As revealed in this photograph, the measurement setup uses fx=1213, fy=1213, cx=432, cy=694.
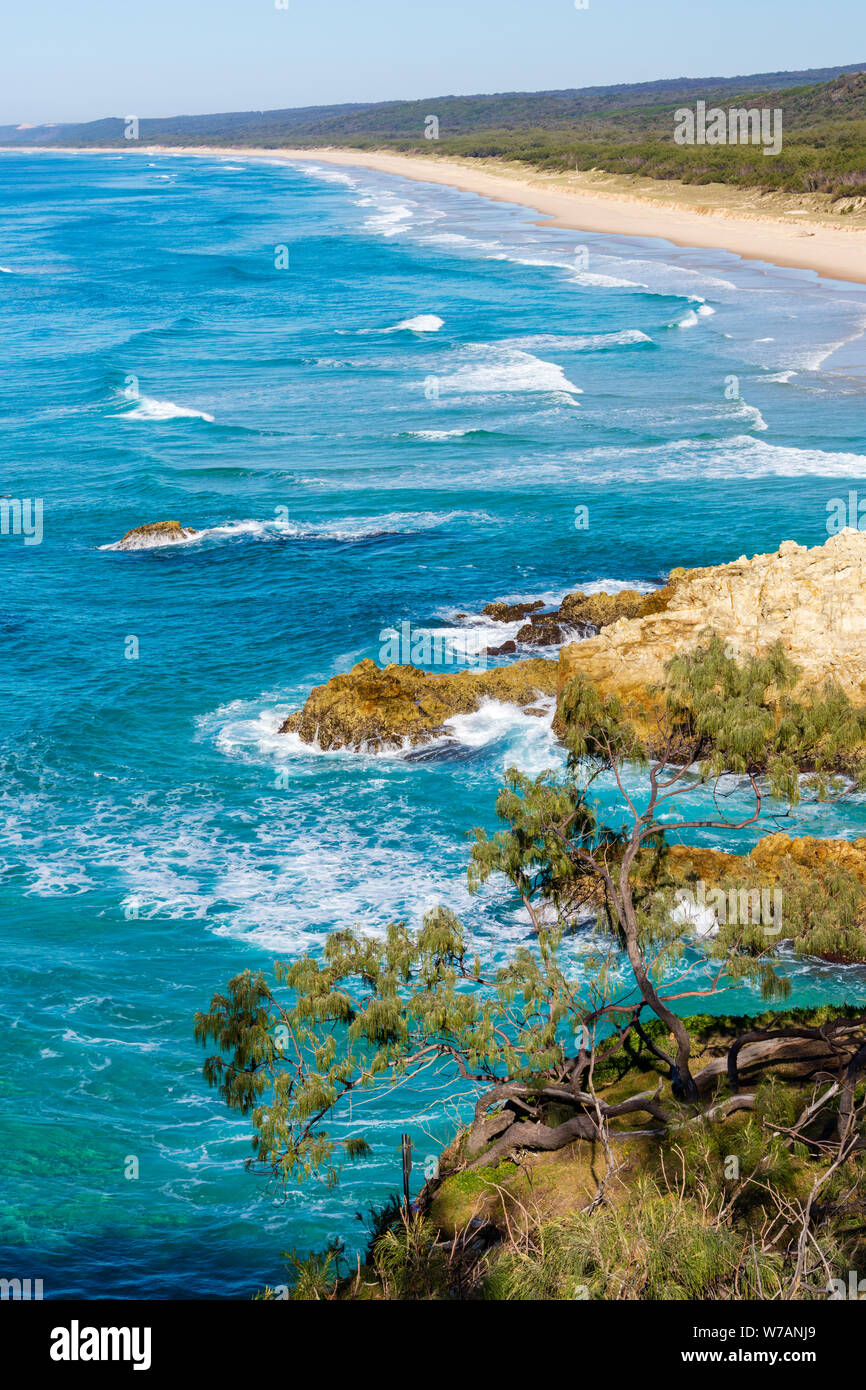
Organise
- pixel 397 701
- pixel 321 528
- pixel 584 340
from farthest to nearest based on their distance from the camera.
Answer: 1. pixel 584 340
2. pixel 321 528
3. pixel 397 701

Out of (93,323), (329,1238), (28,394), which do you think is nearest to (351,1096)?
(329,1238)

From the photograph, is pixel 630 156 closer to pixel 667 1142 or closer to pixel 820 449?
pixel 820 449

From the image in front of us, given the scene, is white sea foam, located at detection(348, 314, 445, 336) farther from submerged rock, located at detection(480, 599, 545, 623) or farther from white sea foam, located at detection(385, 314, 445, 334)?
submerged rock, located at detection(480, 599, 545, 623)

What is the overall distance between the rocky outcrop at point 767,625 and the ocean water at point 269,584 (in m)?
2.49

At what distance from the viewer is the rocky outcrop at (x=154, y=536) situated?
4203cm

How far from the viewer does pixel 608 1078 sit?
1730cm

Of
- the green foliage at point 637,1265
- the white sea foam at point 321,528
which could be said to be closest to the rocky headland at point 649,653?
the white sea foam at point 321,528

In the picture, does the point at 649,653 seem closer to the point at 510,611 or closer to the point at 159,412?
the point at 510,611

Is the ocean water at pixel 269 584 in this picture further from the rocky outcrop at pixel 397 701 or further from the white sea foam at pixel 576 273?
the white sea foam at pixel 576 273

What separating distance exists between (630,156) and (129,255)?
61834 millimetres

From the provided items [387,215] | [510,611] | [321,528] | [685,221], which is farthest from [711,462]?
[387,215]

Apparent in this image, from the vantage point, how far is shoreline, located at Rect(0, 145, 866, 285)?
84.5 m

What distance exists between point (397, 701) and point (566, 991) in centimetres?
1568

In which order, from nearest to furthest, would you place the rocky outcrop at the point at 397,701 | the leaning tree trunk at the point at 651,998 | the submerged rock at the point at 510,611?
the leaning tree trunk at the point at 651,998 < the rocky outcrop at the point at 397,701 < the submerged rock at the point at 510,611
